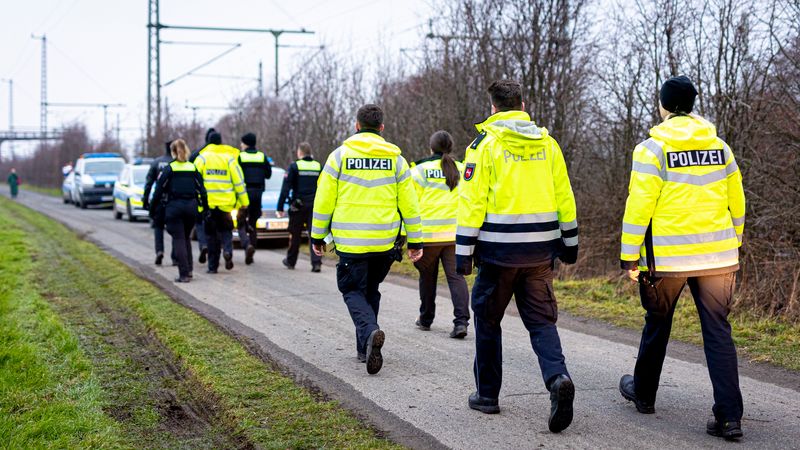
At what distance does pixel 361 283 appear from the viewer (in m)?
7.14

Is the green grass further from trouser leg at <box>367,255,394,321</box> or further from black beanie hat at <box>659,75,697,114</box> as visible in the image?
trouser leg at <box>367,255,394,321</box>

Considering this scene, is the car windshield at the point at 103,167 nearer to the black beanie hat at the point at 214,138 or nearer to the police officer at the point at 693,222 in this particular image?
the black beanie hat at the point at 214,138

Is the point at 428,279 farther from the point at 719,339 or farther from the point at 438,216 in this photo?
the point at 719,339

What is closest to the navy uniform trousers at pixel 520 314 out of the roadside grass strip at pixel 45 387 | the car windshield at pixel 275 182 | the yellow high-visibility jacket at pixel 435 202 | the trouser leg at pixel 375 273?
the trouser leg at pixel 375 273

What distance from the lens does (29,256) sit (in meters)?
15.4

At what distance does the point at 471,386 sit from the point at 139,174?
2384 cm

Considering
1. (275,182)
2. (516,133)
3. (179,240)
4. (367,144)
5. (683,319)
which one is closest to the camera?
(516,133)

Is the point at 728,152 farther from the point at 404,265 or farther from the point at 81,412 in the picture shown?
the point at 404,265

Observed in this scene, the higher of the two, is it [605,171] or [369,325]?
[605,171]

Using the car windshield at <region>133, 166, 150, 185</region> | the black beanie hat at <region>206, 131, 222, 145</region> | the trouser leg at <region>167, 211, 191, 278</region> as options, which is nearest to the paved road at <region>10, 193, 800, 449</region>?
the trouser leg at <region>167, 211, 191, 278</region>

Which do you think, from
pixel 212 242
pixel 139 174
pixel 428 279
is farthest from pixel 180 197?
pixel 139 174

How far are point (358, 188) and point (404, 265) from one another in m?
7.82

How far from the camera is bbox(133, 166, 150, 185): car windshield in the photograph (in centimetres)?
2786

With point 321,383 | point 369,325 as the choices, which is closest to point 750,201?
point 369,325
